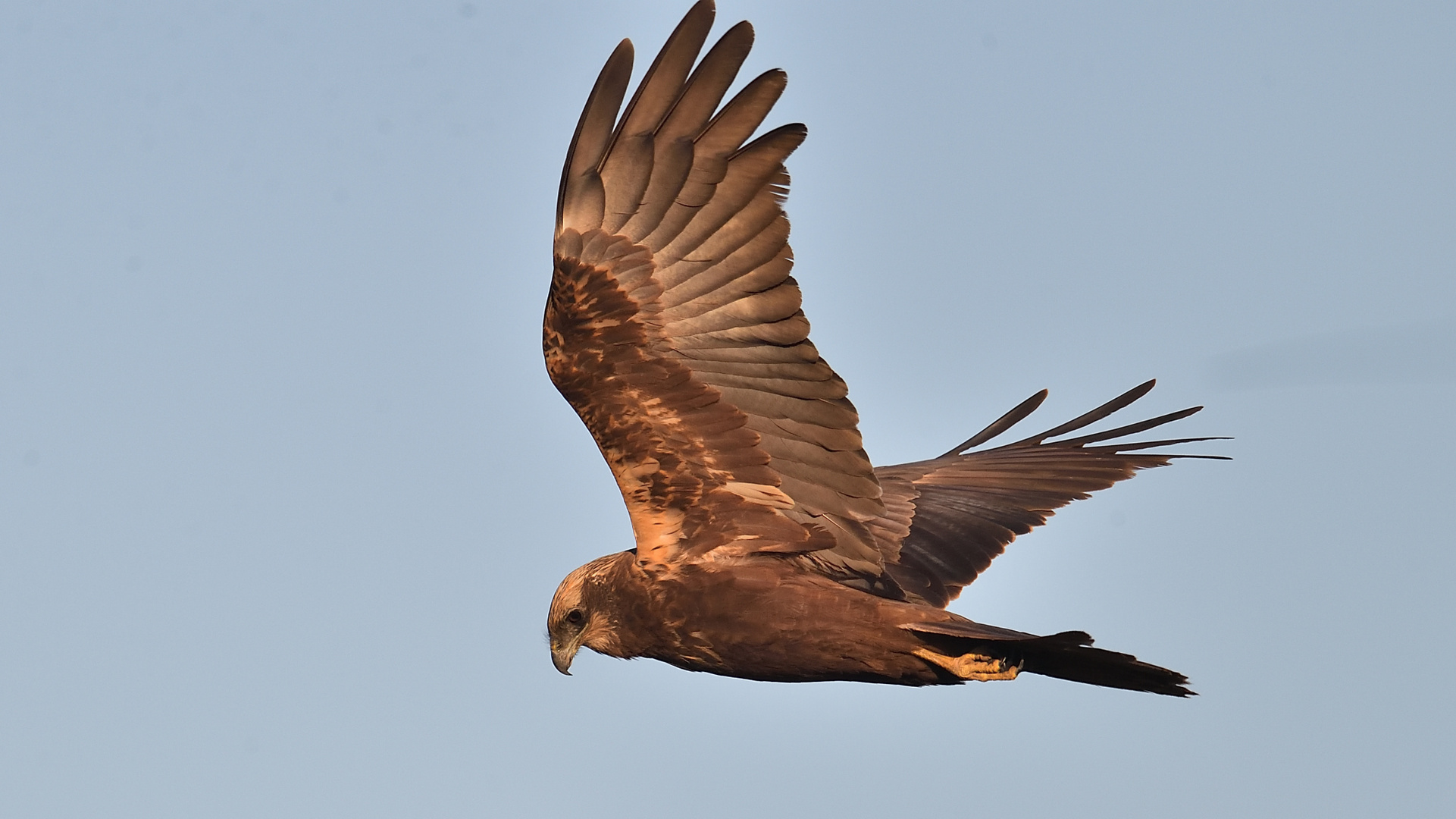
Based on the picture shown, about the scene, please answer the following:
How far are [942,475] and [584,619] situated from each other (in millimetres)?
2988

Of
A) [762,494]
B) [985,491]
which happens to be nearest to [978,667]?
[762,494]

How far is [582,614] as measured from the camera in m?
7.51

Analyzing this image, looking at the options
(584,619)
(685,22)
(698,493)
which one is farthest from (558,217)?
(584,619)

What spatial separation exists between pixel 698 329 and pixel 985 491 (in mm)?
3043

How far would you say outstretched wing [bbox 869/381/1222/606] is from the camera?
8.39 meters

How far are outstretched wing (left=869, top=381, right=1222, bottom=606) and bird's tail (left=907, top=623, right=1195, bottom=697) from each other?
2.88 ft

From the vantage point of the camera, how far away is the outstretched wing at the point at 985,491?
8391 mm

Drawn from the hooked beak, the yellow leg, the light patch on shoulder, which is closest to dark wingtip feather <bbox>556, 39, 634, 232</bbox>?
the light patch on shoulder

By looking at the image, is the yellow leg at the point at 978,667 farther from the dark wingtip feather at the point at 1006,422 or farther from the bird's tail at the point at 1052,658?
the dark wingtip feather at the point at 1006,422

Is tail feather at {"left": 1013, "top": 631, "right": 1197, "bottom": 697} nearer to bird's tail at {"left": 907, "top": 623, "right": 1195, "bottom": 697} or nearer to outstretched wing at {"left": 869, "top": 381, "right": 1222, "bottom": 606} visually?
bird's tail at {"left": 907, "top": 623, "right": 1195, "bottom": 697}

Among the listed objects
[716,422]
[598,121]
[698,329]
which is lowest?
[716,422]

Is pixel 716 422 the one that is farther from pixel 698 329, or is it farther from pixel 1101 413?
pixel 1101 413

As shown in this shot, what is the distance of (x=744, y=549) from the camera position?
7.48 metres

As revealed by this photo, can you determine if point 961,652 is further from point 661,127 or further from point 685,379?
point 661,127
